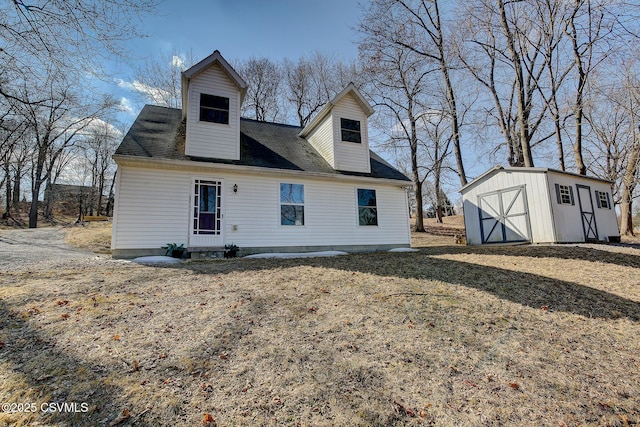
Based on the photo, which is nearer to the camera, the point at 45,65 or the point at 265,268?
the point at 45,65

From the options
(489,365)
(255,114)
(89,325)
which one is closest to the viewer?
(489,365)

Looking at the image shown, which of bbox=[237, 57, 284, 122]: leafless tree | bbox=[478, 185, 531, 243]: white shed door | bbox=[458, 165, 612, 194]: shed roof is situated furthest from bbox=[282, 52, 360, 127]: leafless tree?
bbox=[478, 185, 531, 243]: white shed door

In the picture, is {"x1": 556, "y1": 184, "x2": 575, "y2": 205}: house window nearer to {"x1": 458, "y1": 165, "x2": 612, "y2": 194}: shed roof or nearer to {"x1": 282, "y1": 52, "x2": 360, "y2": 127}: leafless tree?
{"x1": 458, "y1": 165, "x2": 612, "y2": 194}: shed roof

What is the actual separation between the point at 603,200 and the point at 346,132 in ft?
40.8

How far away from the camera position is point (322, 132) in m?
12.5

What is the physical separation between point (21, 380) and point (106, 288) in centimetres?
265

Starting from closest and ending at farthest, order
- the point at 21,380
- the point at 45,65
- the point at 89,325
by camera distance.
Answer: the point at 21,380, the point at 89,325, the point at 45,65

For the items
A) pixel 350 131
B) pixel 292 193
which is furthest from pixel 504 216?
pixel 292 193

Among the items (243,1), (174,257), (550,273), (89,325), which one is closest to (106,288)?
(89,325)

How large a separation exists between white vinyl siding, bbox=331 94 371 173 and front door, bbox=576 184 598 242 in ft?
30.1

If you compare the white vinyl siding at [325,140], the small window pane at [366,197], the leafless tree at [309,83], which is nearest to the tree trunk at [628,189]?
the small window pane at [366,197]

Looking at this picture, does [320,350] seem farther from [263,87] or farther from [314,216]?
[263,87]

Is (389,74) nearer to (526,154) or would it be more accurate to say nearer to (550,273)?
(526,154)

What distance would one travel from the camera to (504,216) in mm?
Result: 12891
